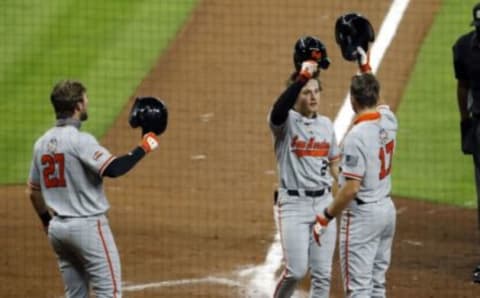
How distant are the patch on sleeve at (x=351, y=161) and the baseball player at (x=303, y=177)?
647 millimetres

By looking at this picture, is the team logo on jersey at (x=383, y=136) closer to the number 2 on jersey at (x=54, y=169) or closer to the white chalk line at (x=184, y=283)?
the number 2 on jersey at (x=54, y=169)

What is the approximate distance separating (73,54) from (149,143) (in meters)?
8.36

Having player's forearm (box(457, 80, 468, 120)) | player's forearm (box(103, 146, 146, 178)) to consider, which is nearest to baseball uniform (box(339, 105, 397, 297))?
player's forearm (box(103, 146, 146, 178))

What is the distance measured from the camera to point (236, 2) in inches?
712

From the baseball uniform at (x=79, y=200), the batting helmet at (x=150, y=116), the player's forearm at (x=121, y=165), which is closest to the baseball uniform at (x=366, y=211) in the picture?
the batting helmet at (x=150, y=116)

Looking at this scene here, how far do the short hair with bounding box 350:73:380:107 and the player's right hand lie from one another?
1.29 ft

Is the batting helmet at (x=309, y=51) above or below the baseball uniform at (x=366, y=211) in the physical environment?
above

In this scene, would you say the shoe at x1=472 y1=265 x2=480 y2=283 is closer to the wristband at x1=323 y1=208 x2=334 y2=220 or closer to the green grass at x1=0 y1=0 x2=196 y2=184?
the wristband at x1=323 y1=208 x2=334 y2=220

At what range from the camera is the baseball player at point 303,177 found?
8.84 meters

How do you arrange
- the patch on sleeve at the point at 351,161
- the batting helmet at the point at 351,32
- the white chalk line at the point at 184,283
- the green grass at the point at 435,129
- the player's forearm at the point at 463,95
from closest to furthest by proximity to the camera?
the patch on sleeve at the point at 351,161 → the batting helmet at the point at 351,32 → the white chalk line at the point at 184,283 → the player's forearm at the point at 463,95 → the green grass at the point at 435,129

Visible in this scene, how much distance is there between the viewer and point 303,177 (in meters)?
Answer: 8.91

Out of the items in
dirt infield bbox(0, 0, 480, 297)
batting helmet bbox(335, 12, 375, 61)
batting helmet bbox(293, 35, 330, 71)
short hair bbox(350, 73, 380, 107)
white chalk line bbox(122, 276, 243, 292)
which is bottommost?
white chalk line bbox(122, 276, 243, 292)

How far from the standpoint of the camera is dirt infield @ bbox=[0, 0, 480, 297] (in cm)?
1068

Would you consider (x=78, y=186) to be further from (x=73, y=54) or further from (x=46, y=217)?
(x=73, y=54)
